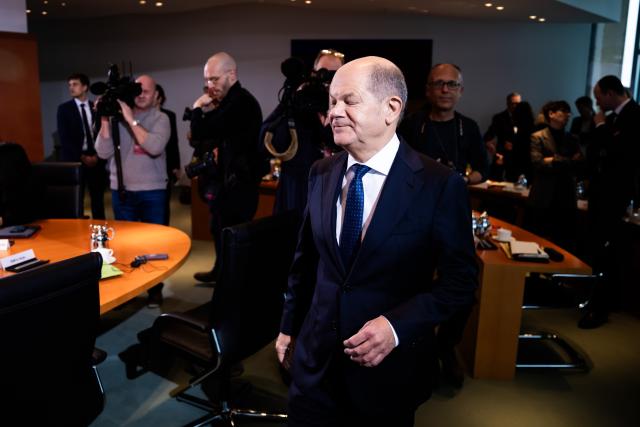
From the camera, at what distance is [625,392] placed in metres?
2.95

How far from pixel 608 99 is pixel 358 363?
3.38m

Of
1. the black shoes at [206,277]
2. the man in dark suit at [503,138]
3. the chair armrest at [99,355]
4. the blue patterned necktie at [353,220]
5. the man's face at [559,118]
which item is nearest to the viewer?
the blue patterned necktie at [353,220]

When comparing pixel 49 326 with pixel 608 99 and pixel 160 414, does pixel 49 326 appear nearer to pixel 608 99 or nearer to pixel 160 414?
pixel 160 414

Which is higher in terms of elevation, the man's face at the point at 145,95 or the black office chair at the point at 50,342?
the man's face at the point at 145,95

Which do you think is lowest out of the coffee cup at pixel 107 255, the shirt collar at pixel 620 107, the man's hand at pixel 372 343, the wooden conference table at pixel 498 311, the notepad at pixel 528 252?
the wooden conference table at pixel 498 311

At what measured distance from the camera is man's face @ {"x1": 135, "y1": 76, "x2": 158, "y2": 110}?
11.6 feet

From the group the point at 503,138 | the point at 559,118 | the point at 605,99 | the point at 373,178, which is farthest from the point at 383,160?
the point at 503,138

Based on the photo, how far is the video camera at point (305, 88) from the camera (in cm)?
288

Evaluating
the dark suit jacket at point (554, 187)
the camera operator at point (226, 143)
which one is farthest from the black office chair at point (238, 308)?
the dark suit jacket at point (554, 187)

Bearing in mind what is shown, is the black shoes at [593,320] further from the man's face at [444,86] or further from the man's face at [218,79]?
the man's face at [218,79]

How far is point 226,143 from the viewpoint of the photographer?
3490mm

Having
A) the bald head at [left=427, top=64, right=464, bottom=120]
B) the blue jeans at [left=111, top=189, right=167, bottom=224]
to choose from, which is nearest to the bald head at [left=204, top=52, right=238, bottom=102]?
the blue jeans at [left=111, top=189, right=167, bottom=224]

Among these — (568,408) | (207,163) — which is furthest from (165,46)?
(568,408)

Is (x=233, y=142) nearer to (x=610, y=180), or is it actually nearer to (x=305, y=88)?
(x=305, y=88)
